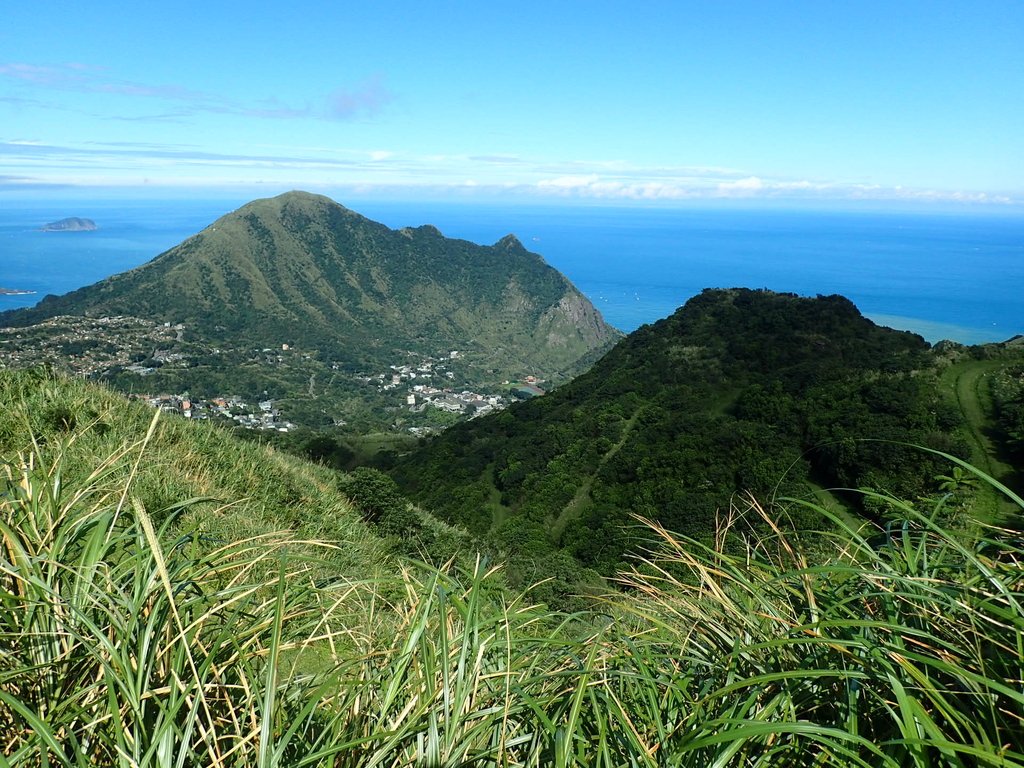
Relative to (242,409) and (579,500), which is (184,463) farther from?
(242,409)

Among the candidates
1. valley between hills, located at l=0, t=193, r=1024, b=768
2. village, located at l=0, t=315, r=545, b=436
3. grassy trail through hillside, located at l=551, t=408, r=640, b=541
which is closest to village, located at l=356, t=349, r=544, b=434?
village, located at l=0, t=315, r=545, b=436

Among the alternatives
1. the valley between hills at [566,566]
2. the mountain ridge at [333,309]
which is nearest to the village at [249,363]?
the mountain ridge at [333,309]

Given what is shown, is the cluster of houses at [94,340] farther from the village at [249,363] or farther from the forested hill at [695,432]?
the forested hill at [695,432]

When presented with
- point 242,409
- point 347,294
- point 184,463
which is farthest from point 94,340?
point 184,463

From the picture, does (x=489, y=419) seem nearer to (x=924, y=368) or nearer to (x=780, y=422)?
(x=780, y=422)

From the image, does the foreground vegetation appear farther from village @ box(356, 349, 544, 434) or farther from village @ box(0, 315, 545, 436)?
village @ box(356, 349, 544, 434)

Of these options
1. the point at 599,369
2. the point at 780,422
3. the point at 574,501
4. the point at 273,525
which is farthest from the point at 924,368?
the point at 273,525
